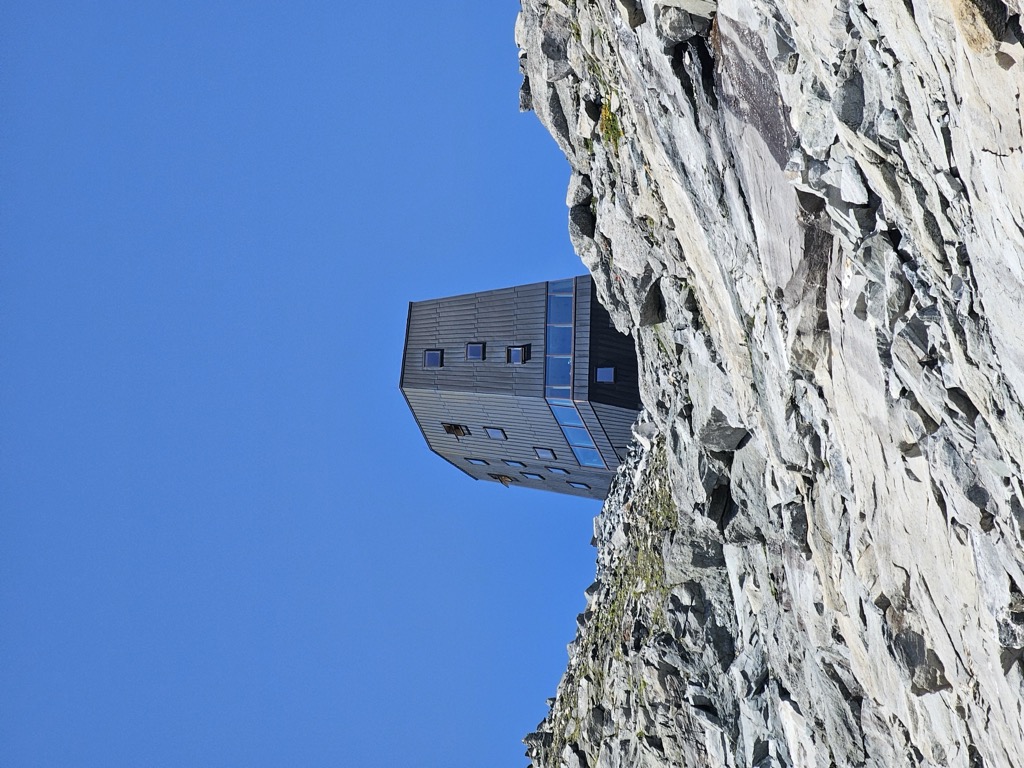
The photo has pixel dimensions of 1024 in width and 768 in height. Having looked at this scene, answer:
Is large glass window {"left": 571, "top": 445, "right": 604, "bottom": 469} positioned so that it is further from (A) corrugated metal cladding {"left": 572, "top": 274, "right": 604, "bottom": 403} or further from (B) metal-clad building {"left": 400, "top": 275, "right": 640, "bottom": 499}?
(A) corrugated metal cladding {"left": 572, "top": 274, "right": 604, "bottom": 403}

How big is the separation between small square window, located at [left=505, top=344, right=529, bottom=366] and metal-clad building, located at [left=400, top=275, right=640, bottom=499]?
0.05 metres

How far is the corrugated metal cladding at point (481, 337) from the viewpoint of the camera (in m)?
41.5

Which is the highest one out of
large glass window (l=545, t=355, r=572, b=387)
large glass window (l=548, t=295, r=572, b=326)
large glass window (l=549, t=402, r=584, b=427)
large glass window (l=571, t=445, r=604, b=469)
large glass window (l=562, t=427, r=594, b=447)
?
large glass window (l=548, t=295, r=572, b=326)

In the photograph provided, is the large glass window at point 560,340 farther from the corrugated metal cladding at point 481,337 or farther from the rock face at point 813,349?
the rock face at point 813,349

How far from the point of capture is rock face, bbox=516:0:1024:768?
9.12 m

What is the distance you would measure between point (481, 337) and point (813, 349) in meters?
30.5

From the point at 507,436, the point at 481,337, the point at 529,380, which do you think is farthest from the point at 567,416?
the point at 481,337

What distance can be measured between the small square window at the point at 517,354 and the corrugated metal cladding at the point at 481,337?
0.70 ft

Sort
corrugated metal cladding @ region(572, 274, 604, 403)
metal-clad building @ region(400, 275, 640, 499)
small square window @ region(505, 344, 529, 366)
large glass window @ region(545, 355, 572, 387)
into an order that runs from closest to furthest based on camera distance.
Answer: corrugated metal cladding @ region(572, 274, 604, 403)
large glass window @ region(545, 355, 572, 387)
metal-clad building @ region(400, 275, 640, 499)
small square window @ region(505, 344, 529, 366)

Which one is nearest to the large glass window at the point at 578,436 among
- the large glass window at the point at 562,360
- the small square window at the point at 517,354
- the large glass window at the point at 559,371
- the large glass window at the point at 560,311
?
the large glass window at the point at 562,360

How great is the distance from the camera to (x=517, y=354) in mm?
41750

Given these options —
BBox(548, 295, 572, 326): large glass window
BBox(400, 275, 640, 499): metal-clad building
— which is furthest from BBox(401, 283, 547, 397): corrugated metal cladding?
BBox(548, 295, 572, 326): large glass window

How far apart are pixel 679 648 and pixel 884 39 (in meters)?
18.9

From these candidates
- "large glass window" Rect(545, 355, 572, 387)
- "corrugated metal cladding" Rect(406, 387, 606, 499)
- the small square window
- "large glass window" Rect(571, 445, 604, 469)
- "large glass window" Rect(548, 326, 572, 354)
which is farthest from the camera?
"corrugated metal cladding" Rect(406, 387, 606, 499)
